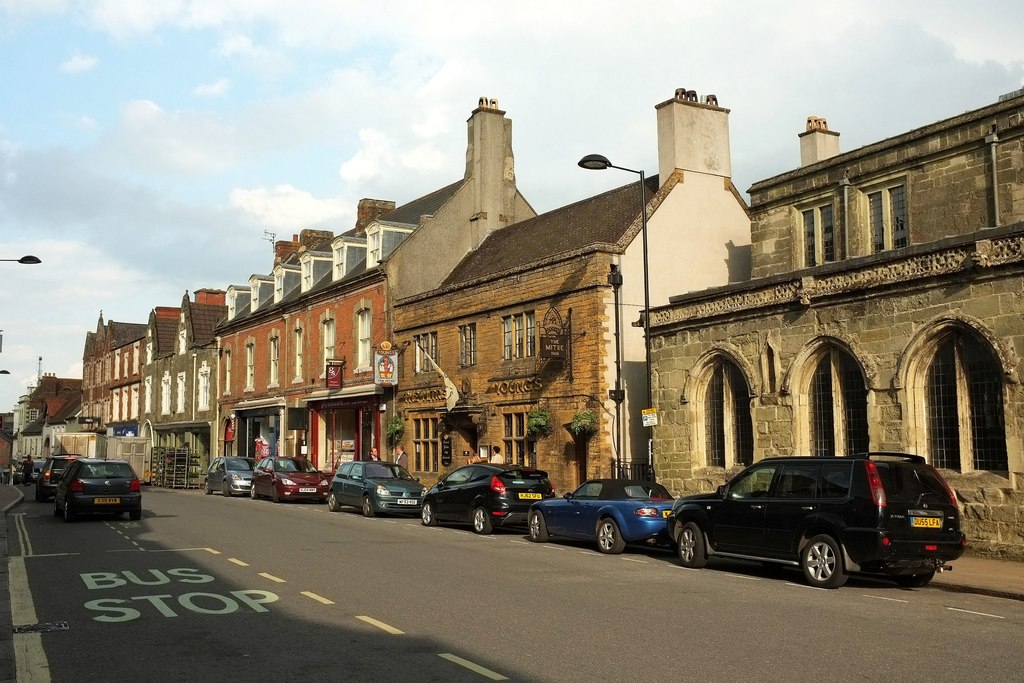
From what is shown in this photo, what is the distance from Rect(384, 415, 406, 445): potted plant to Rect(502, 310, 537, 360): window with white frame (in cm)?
689

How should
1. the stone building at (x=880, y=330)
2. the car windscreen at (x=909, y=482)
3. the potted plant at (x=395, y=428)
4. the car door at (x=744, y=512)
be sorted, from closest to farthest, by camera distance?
the car windscreen at (x=909, y=482)
the car door at (x=744, y=512)
the stone building at (x=880, y=330)
the potted plant at (x=395, y=428)

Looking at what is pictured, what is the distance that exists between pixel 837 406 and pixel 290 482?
19.5 m

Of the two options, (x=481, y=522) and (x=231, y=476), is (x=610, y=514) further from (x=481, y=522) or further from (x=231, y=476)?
(x=231, y=476)

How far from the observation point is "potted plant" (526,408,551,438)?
27547 millimetres

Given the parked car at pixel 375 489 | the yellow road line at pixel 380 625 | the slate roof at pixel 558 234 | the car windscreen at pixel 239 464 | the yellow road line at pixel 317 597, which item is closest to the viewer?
the yellow road line at pixel 380 625

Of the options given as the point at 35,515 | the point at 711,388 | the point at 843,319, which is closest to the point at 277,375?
the point at 35,515

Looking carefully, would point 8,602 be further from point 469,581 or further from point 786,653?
point 786,653

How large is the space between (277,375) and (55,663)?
4128 cm

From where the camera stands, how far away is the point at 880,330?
17.5 metres

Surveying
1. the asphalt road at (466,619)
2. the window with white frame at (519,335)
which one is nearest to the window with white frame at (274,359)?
the window with white frame at (519,335)

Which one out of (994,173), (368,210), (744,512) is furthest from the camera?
(368,210)

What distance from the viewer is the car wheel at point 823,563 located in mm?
12648

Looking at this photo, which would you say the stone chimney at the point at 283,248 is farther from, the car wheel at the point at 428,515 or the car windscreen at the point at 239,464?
the car wheel at the point at 428,515

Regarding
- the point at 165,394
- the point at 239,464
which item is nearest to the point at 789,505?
the point at 239,464
